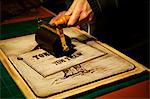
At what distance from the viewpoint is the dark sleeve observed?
1.21 metres

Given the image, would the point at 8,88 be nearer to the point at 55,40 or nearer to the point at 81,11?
the point at 55,40

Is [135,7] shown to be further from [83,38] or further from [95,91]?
[95,91]

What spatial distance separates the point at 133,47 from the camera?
154cm

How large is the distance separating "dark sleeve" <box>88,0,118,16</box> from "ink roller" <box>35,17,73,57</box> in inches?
5.7

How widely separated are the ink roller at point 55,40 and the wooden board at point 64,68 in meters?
0.03

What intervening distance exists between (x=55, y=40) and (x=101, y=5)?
27 centimetres

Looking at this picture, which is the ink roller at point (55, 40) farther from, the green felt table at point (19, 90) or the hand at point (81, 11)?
the green felt table at point (19, 90)

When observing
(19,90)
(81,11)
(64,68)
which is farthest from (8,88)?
(81,11)

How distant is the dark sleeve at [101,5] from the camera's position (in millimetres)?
1211

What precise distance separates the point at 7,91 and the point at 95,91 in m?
0.31

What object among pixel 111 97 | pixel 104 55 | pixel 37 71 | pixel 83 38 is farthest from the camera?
pixel 83 38

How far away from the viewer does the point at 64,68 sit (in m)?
1.09

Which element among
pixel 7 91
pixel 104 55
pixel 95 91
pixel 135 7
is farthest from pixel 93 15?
pixel 7 91

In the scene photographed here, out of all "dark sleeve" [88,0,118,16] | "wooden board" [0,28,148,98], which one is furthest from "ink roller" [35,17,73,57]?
"dark sleeve" [88,0,118,16]
